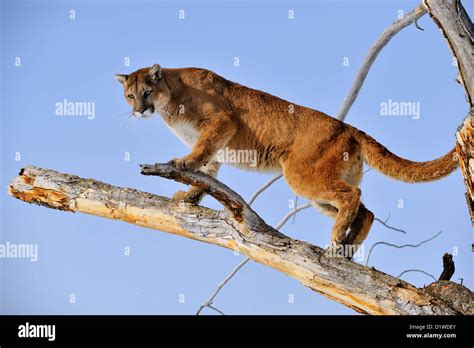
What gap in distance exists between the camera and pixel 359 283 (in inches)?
236

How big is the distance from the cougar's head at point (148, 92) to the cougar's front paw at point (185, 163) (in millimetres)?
1123

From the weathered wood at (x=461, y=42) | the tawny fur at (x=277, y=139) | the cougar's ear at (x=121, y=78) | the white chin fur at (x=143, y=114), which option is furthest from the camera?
the cougar's ear at (x=121, y=78)

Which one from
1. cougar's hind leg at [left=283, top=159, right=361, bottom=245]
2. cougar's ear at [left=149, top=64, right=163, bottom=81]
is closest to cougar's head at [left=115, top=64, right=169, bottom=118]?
cougar's ear at [left=149, top=64, right=163, bottom=81]

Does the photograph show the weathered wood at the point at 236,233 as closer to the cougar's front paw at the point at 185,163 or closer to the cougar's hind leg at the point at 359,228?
the cougar's front paw at the point at 185,163

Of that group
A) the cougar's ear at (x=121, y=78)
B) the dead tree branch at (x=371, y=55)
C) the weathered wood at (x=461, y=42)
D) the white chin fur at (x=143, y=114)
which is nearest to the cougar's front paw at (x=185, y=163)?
the white chin fur at (x=143, y=114)

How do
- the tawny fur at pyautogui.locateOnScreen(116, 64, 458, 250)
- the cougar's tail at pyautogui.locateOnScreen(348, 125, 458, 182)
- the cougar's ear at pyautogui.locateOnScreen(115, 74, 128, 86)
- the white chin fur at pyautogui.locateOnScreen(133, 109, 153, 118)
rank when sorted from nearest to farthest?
1. the cougar's tail at pyautogui.locateOnScreen(348, 125, 458, 182)
2. the tawny fur at pyautogui.locateOnScreen(116, 64, 458, 250)
3. the white chin fur at pyautogui.locateOnScreen(133, 109, 153, 118)
4. the cougar's ear at pyautogui.locateOnScreen(115, 74, 128, 86)

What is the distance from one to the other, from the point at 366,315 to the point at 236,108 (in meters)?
3.22

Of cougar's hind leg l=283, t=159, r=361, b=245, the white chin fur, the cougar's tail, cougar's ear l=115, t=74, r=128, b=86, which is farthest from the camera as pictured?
cougar's ear l=115, t=74, r=128, b=86

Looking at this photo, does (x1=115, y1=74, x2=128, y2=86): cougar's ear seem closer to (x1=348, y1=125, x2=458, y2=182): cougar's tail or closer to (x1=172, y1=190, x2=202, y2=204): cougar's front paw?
(x1=172, y1=190, x2=202, y2=204): cougar's front paw

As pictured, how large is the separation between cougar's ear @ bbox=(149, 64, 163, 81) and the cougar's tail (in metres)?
2.53

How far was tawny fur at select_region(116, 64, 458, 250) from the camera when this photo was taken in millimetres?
7043

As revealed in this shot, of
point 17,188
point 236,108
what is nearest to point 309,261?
point 236,108

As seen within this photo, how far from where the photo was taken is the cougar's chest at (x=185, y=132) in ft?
26.0
